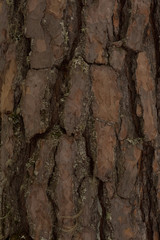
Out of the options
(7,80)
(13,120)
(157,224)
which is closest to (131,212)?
(157,224)

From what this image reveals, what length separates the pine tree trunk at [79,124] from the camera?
1218 millimetres

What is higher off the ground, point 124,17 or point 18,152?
point 124,17

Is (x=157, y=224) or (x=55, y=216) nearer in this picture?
(x=55, y=216)

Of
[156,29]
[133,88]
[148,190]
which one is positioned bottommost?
[148,190]

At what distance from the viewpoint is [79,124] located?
4.04 ft

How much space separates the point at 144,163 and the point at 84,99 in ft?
1.12

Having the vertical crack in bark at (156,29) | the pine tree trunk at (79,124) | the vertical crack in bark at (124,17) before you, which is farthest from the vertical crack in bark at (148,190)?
the vertical crack in bark at (124,17)

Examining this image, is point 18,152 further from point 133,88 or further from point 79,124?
point 133,88

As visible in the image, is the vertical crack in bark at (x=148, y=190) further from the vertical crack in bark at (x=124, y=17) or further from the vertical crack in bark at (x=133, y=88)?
the vertical crack in bark at (x=124, y=17)

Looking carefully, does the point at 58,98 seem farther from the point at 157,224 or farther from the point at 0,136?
the point at 157,224

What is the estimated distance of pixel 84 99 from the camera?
1.24 metres

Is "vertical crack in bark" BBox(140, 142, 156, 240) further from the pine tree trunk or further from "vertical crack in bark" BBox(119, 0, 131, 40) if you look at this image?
"vertical crack in bark" BBox(119, 0, 131, 40)

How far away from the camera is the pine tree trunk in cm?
122

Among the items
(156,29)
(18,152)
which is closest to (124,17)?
(156,29)
